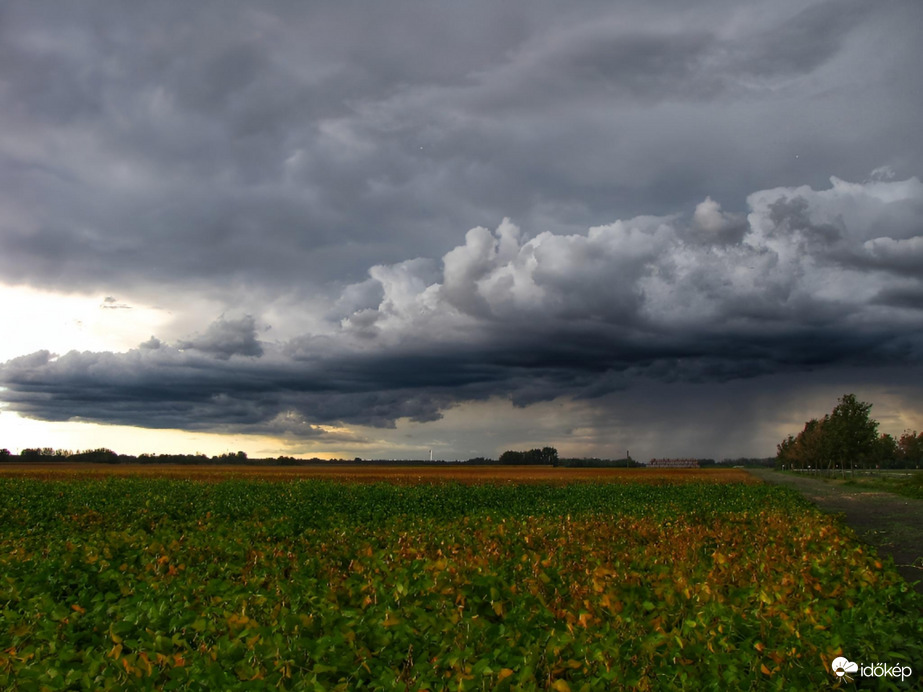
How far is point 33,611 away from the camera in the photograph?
6.70 m

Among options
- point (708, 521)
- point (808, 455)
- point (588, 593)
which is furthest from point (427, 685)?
point (808, 455)

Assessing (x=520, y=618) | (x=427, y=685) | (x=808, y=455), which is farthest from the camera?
(x=808, y=455)

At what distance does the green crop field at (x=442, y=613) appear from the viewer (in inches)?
191

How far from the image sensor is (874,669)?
5.55 meters

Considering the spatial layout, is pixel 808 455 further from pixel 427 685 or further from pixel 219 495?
pixel 427 685

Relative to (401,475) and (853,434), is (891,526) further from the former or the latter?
(853,434)

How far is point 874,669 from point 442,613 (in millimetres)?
3781

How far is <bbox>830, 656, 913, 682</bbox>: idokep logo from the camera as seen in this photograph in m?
5.30

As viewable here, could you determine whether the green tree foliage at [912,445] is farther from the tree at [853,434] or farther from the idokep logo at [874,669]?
the idokep logo at [874,669]

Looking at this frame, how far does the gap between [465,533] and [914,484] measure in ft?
130

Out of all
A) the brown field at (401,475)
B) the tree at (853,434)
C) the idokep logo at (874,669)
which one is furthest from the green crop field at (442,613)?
the tree at (853,434)

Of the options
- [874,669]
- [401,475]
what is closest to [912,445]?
[401,475]

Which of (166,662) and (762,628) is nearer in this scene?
(166,662)

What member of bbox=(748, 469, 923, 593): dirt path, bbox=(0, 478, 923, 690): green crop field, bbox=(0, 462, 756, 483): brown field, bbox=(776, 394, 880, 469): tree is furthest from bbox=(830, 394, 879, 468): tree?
bbox=(0, 478, 923, 690): green crop field
